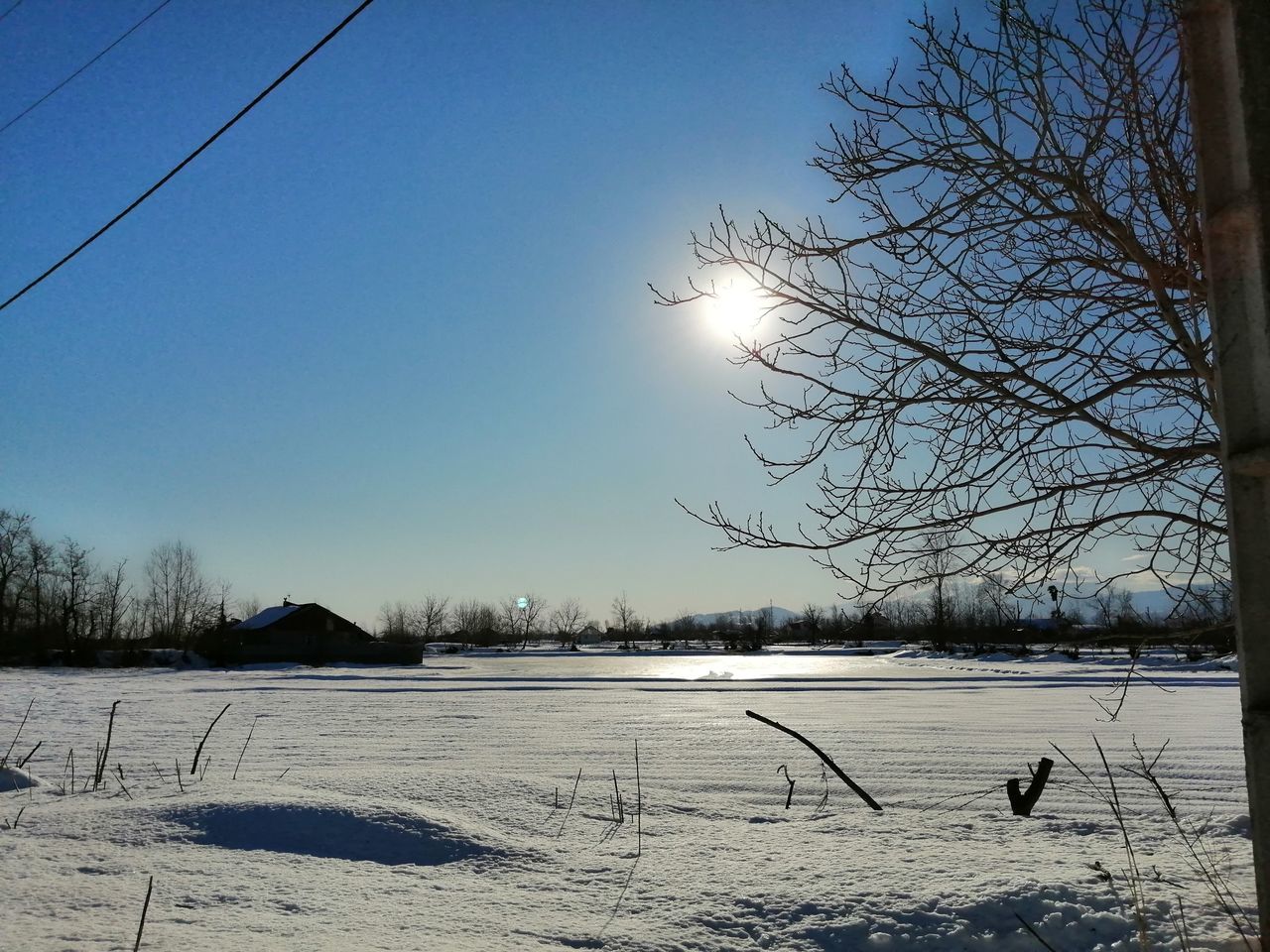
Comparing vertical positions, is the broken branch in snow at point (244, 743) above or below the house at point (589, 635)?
above

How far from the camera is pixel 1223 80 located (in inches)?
78.7

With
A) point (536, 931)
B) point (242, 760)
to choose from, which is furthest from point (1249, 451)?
point (242, 760)

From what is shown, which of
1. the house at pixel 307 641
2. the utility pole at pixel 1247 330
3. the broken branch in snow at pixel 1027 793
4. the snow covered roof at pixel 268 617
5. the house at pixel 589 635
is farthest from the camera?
the house at pixel 589 635

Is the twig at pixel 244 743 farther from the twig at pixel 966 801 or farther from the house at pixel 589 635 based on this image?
the house at pixel 589 635

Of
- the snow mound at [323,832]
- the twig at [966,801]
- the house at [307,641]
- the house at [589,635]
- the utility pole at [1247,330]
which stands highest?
the utility pole at [1247,330]

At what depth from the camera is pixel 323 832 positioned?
4828mm

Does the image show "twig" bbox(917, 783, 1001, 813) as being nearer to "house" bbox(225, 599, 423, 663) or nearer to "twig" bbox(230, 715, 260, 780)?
"twig" bbox(230, 715, 260, 780)

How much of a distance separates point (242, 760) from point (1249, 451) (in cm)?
957

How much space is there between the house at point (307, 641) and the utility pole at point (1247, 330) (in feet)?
139

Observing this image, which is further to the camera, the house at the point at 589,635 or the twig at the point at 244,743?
the house at the point at 589,635

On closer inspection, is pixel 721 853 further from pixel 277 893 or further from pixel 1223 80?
pixel 1223 80

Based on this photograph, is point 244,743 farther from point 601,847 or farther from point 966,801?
point 966,801

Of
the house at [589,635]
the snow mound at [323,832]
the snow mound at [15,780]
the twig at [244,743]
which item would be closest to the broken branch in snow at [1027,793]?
the snow mound at [323,832]

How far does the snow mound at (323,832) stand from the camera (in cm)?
459
